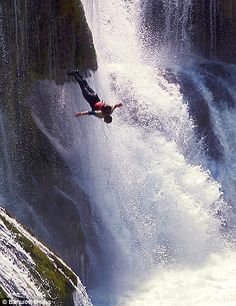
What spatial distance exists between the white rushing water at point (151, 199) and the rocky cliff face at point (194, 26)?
2.79 meters

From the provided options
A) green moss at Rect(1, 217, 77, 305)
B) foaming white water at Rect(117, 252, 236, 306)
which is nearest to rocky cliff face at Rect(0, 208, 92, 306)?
green moss at Rect(1, 217, 77, 305)

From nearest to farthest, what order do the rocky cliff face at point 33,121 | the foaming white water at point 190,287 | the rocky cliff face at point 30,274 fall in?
1. the rocky cliff face at point 30,274
2. the rocky cliff face at point 33,121
3. the foaming white water at point 190,287

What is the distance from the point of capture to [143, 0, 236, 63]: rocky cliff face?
1805cm

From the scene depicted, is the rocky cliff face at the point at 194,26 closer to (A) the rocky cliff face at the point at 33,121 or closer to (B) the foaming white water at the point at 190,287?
(A) the rocky cliff face at the point at 33,121

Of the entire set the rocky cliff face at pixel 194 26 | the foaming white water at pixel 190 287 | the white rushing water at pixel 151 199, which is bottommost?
the foaming white water at pixel 190 287

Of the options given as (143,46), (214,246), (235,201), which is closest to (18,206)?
(214,246)

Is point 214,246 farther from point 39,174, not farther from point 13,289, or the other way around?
point 13,289

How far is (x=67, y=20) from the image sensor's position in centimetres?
1191

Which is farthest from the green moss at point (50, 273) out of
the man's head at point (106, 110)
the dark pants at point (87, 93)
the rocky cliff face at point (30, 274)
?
the dark pants at point (87, 93)

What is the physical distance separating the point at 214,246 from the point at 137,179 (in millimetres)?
1978

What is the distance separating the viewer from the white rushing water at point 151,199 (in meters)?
12.0

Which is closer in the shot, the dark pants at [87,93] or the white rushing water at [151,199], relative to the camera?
the dark pants at [87,93]

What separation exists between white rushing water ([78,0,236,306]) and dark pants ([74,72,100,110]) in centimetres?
112

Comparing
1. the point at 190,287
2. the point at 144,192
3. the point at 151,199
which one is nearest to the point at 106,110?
the point at 144,192
